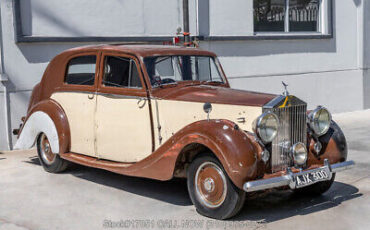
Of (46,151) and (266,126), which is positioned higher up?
(266,126)

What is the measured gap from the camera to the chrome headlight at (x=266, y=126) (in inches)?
185

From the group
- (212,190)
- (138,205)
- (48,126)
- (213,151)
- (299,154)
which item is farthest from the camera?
(48,126)

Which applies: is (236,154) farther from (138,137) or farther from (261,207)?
(138,137)

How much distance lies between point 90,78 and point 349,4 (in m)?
8.93

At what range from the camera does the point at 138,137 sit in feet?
18.5

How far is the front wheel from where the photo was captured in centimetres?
466

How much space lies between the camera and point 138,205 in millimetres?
5355

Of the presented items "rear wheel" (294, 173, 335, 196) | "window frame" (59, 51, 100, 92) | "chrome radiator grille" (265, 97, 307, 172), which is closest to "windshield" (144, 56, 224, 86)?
"window frame" (59, 51, 100, 92)

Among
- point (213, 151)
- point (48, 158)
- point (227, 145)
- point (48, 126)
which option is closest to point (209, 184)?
point (213, 151)

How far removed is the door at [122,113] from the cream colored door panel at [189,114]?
7.5 inches

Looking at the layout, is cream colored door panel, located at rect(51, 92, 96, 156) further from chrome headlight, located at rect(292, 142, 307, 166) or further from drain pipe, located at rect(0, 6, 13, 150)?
chrome headlight, located at rect(292, 142, 307, 166)

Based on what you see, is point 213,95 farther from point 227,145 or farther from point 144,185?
point 144,185

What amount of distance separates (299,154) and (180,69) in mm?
1696

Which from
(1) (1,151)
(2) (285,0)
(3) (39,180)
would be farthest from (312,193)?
(2) (285,0)
